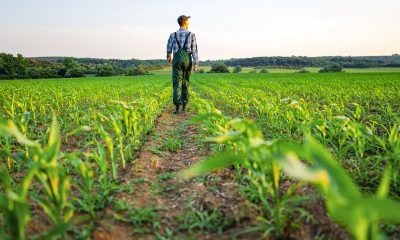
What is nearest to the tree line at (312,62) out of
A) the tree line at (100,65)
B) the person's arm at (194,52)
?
the tree line at (100,65)

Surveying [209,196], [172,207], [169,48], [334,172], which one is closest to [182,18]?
[169,48]

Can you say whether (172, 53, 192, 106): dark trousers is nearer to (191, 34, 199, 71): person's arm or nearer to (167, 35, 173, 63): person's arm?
(191, 34, 199, 71): person's arm

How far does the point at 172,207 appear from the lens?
2637 millimetres

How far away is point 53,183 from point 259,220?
1.31 metres

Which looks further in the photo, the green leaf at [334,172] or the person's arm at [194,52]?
the person's arm at [194,52]

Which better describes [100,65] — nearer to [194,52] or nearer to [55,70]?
[55,70]

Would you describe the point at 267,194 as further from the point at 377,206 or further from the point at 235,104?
the point at 235,104

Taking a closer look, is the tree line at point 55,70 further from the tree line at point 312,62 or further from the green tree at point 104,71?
the tree line at point 312,62

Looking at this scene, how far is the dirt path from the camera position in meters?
2.25

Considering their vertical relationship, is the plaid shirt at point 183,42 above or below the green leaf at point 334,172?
above

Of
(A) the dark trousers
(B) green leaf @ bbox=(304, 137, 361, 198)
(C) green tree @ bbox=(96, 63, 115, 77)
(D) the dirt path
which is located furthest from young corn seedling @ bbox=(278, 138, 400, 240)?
(C) green tree @ bbox=(96, 63, 115, 77)

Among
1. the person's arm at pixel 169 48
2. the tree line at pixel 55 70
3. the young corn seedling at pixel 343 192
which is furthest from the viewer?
the tree line at pixel 55 70

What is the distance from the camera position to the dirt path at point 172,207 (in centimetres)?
225

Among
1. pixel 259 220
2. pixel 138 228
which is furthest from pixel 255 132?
pixel 138 228
